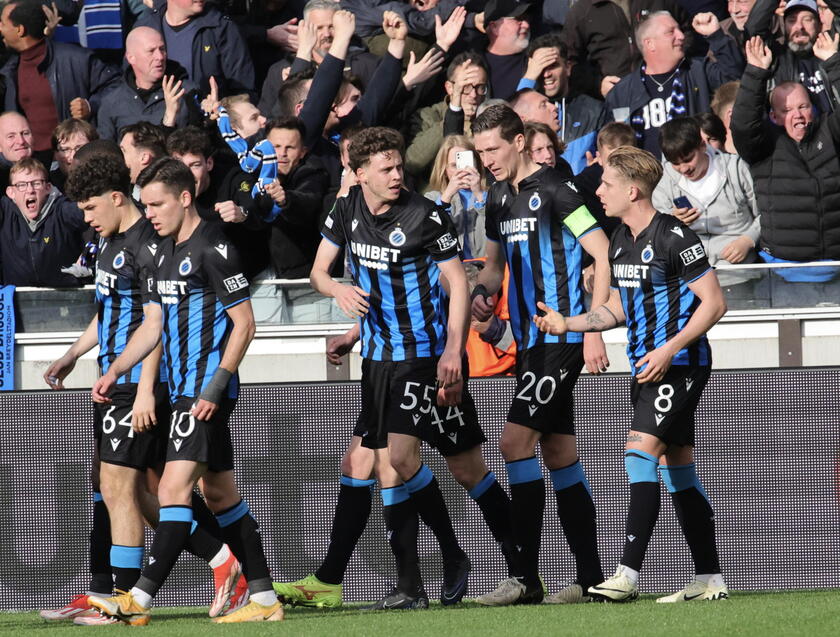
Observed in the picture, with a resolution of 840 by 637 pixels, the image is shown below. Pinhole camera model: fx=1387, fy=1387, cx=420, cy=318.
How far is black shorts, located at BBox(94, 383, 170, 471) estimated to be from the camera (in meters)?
6.85

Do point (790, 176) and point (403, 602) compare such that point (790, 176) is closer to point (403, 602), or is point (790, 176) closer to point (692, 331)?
point (692, 331)

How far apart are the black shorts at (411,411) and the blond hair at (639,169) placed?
1212 millimetres

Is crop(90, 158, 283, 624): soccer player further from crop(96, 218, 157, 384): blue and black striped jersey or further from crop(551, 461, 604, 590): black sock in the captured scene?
crop(551, 461, 604, 590): black sock

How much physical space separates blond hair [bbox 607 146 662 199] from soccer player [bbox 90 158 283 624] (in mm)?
1870

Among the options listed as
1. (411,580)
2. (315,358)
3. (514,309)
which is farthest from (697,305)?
(315,358)

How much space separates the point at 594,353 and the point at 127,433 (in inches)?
91.4

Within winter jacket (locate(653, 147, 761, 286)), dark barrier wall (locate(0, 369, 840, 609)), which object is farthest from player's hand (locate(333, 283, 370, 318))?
winter jacket (locate(653, 147, 761, 286))

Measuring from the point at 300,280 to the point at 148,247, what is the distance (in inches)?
61.9

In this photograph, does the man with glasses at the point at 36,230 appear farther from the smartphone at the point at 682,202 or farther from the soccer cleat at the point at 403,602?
the smartphone at the point at 682,202

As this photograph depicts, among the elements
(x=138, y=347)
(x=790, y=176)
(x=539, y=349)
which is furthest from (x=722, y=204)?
(x=138, y=347)

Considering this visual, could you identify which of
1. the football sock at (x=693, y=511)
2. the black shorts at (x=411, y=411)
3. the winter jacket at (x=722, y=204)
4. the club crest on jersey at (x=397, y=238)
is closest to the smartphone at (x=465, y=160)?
the winter jacket at (x=722, y=204)

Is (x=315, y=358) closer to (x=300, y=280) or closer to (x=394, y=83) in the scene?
(x=300, y=280)

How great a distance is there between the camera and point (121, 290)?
7.01 metres

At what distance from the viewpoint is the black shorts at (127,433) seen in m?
6.85
